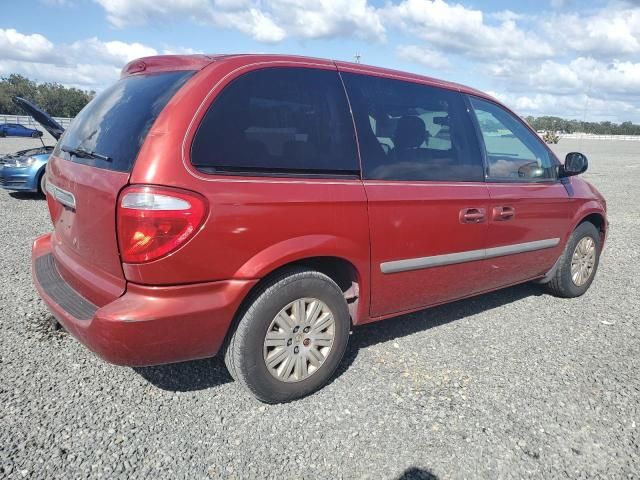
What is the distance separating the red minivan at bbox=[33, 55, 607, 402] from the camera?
91.0 inches

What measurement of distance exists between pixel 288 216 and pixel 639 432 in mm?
2215

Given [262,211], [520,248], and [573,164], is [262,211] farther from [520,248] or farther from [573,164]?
[573,164]

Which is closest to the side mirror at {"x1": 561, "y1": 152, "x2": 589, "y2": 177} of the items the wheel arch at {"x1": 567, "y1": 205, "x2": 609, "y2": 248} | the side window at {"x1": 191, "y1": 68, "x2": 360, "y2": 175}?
the wheel arch at {"x1": 567, "y1": 205, "x2": 609, "y2": 248}

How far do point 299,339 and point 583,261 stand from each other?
10.8ft

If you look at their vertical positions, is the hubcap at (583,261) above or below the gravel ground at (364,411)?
above

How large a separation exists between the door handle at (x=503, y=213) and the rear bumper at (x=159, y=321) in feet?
6.57

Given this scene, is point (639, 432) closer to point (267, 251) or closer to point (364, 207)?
point (364, 207)

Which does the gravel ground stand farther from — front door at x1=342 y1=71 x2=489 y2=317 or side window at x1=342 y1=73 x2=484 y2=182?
side window at x1=342 y1=73 x2=484 y2=182

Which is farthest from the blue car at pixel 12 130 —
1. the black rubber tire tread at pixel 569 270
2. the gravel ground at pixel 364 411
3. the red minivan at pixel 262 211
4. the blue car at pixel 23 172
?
the black rubber tire tread at pixel 569 270

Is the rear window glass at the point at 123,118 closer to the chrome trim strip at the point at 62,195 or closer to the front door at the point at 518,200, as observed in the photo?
the chrome trim strip at the point at 62,195

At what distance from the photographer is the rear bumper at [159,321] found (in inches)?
90.5

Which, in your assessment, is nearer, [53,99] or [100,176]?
[100,176]

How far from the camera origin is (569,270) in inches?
182

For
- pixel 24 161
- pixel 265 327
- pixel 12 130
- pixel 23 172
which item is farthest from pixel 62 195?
pixel 12 130
